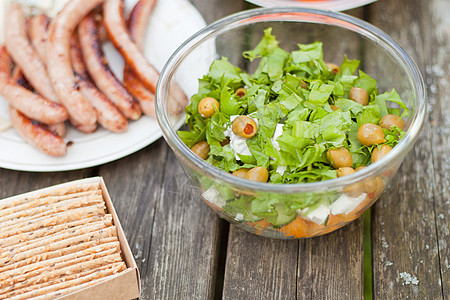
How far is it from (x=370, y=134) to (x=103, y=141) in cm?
68

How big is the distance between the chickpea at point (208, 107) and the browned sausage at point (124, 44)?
9.2 inches

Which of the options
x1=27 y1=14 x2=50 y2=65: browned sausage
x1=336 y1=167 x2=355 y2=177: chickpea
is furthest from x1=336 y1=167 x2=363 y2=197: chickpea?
x1=27 y1=14 x2=50 y2=65: browned sausage

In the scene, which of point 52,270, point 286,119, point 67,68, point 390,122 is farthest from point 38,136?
point 390,122

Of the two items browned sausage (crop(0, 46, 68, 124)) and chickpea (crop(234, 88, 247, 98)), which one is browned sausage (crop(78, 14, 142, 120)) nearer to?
browned sausage (crop(0, 46, 68, 124))

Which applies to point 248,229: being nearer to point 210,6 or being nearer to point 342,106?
point 342,106

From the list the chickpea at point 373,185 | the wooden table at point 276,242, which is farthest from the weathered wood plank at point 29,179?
the chickpea at point 373,185

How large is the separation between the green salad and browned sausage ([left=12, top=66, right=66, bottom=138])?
0.35 meters

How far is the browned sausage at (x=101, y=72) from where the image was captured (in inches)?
52.1

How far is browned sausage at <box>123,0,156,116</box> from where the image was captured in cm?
134

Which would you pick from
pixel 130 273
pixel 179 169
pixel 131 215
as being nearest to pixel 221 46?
pixel 179 169

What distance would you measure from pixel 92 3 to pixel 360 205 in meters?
0.91

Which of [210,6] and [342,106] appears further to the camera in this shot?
[210,6]

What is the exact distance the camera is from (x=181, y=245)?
46.1 inches

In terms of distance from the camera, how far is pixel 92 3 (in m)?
1.40
